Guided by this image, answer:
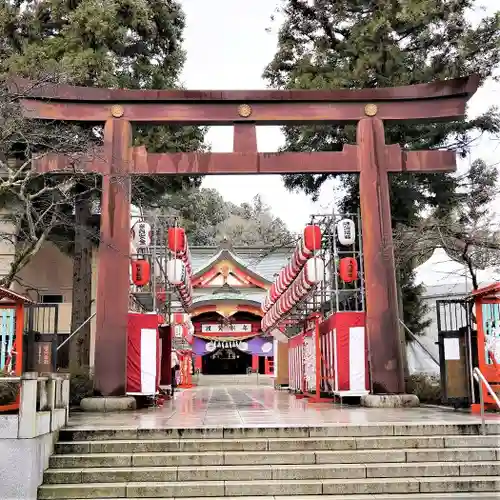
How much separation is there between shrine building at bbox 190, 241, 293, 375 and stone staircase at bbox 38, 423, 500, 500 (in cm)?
2594

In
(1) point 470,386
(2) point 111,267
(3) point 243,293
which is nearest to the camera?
(1) point 470,386

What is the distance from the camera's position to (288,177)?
18156mm

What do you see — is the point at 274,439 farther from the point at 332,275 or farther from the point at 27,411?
the point at 332,275

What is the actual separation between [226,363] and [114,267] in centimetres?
2971

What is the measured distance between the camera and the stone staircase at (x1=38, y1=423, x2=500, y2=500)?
7.09 m

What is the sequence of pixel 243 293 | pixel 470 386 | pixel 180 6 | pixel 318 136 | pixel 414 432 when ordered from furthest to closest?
pixel 243 293 < pixel 180 6 < pixel 318 136 < pixel 470 386 < pixel 414 432

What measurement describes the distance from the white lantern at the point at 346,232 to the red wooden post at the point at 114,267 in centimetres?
442

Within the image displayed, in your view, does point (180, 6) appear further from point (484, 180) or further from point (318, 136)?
point (484, 180)

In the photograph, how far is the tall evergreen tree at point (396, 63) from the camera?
15.3 metres

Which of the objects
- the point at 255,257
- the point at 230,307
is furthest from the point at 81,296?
the point at 255,257

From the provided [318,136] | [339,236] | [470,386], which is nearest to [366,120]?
[339,236]

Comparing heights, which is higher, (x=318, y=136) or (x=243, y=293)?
(x=318, y=136)

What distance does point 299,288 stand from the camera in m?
15.4

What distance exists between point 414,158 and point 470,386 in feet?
15.5
